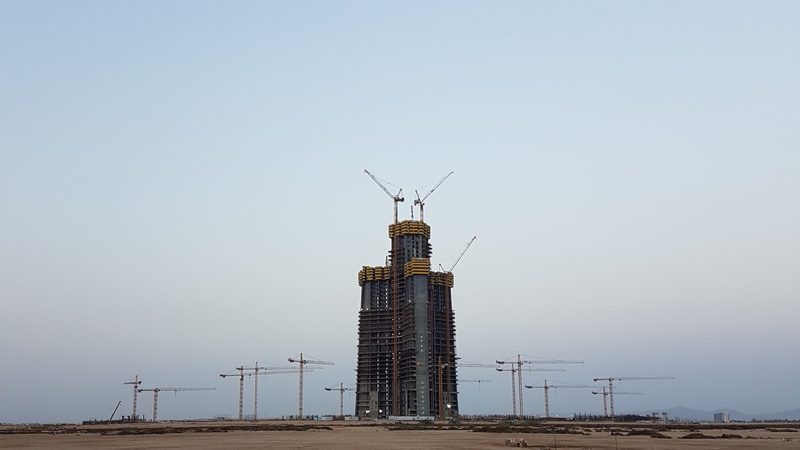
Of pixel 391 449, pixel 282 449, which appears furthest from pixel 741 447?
pixel 282 449

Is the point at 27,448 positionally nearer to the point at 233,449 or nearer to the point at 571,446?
the point at 233,449

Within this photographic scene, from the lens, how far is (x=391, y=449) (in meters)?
83.6

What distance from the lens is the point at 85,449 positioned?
Result: 90.0 m

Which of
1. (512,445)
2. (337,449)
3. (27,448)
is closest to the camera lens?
(337,449)

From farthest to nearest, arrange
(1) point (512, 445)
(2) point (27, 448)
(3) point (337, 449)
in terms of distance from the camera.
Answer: (2) point (27, 448) < (1) point (512, 445) < (3) point (337, 449)

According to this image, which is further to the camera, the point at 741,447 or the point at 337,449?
the point at 741,447

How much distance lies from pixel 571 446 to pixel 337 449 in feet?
98.9

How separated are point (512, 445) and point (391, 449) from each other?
1571cm

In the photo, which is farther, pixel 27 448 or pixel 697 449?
pixel 27 448

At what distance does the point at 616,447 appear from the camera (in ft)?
281

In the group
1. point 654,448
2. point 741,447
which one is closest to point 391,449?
point 654,448

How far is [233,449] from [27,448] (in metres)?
30.5

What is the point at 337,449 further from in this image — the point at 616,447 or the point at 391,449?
the point at 616,447

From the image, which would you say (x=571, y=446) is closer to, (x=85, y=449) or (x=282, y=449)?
(x=282, y=449)
